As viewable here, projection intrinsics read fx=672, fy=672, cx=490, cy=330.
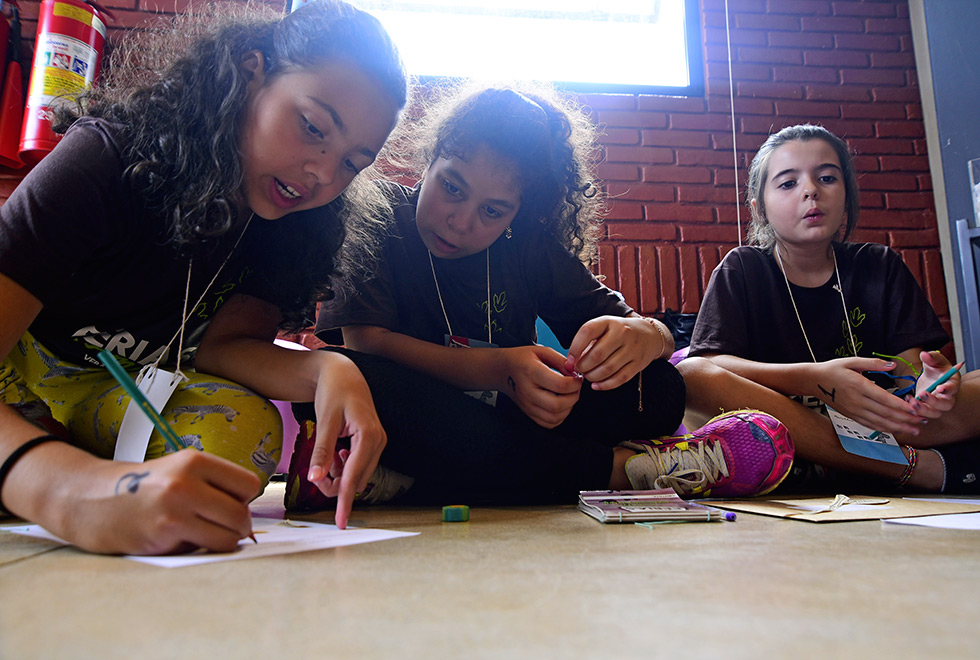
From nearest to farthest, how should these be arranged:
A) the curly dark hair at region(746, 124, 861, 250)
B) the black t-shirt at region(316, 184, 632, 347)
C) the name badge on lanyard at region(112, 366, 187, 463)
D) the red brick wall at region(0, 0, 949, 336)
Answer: the name badge on lanyard at region(112, 366, 187, 463) < the black t-shirt at region(316, 184, 632, 347) < the curly dark hair at region(746, 124, 861, 250) < the red brick wall at region(0, 0, 949, 336)

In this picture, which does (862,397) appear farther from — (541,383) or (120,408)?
(120,408)

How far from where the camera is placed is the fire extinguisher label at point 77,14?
211cm

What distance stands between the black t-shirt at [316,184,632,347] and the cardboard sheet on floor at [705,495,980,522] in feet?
1.46

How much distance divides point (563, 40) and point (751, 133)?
2.70 ft

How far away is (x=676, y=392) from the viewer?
123 centimetres

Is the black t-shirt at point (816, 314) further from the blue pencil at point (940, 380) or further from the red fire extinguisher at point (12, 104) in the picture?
the red fire extinguisher at point (12, 104)

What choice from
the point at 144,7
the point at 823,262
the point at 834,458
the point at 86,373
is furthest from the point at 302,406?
the point at 144,7

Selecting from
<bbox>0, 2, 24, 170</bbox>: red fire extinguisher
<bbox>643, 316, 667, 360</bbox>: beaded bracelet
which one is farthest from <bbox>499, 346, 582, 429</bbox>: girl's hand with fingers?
<bbox>0, 2, 24, 170</bbox>: red fire extinguisher

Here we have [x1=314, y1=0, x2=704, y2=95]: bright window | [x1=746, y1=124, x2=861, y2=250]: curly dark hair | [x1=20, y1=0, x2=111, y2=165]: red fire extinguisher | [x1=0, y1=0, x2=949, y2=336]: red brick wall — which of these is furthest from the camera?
[x1=314, y1=0, x2=704, y2=95]: bright window

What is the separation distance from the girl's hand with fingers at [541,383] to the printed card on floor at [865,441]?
56 cm

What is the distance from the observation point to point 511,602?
0.39 m

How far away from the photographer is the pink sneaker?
3.53 feet

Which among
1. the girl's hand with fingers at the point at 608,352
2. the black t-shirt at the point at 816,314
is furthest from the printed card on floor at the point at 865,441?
the girl's hand with fingers at the point at 608,352

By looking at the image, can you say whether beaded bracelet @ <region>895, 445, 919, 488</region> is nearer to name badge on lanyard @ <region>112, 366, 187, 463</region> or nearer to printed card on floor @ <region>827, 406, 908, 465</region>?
printed card on floor @ <region>827, 406, 908, 465</region>
